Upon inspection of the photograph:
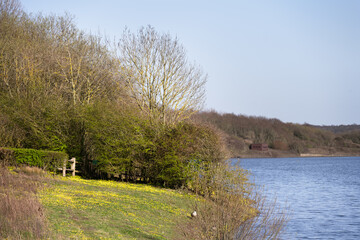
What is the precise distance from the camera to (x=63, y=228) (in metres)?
11.3

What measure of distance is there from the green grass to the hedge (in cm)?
367

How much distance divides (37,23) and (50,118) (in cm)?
1315

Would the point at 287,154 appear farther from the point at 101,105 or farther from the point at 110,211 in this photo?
the point at 110,211

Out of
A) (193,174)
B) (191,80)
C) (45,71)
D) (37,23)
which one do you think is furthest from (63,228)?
(37,23)

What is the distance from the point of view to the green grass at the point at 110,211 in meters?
11.8

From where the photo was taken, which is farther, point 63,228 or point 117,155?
point 117,155

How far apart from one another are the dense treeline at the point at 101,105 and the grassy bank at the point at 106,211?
3.14 meters

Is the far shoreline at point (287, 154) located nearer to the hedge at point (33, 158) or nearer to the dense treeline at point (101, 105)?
the dense treeline at point (101, 105)

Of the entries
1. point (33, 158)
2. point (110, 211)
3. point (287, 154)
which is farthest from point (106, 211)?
point (287, 154)

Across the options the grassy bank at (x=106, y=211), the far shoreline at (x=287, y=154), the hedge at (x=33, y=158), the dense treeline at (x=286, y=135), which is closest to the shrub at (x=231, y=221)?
the grassy bank at (x=106, y=211)

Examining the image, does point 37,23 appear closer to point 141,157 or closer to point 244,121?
point 141,157

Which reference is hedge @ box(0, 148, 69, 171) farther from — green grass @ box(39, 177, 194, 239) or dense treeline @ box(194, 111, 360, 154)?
dense treeline @ box(194, 111, 360, 154)

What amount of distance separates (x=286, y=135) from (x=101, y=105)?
395ft

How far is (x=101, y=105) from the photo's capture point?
2650 cm
